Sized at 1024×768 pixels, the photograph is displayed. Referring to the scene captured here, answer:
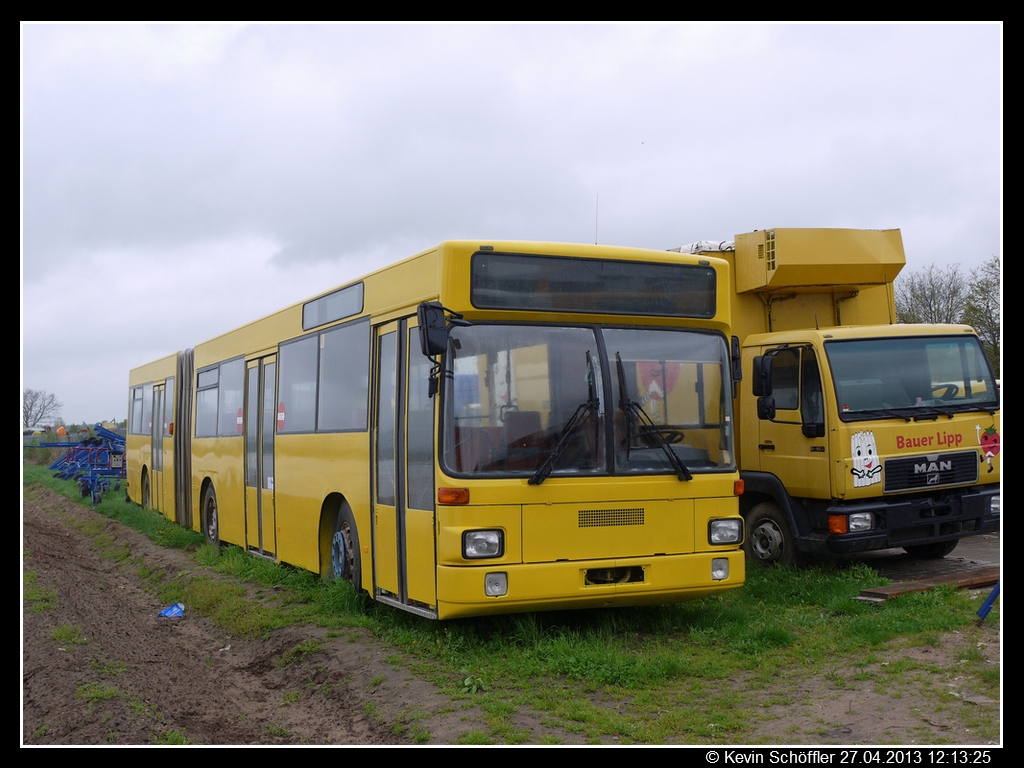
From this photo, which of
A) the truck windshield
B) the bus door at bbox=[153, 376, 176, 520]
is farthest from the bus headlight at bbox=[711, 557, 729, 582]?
the bus door at bbox=[153, 376, 176, 520]

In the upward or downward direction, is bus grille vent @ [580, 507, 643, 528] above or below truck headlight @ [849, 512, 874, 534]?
above

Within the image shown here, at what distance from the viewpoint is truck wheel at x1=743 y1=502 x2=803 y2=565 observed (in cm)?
1028

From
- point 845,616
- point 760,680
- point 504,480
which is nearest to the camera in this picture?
point 760,680

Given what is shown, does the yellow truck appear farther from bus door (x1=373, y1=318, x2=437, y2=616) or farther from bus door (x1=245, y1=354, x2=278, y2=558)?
bus door (x1=245, y1=354, x2=278, y2=558)

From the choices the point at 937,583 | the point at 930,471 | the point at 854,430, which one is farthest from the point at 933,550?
the point at 854,430

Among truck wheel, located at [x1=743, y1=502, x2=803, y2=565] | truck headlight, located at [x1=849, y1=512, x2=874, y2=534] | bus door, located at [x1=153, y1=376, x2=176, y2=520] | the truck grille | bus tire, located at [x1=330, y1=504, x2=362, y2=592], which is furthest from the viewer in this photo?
bus door, located at [x1=153, y1=376, x2=176, y2=520]

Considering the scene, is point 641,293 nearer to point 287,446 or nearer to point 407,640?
point 407,640

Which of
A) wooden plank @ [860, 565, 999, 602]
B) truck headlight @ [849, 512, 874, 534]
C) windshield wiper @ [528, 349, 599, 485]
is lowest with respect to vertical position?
wooden plank @ [860, 565, 999, 602]

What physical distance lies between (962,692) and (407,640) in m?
4.07

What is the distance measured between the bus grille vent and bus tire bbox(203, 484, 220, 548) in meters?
8.65

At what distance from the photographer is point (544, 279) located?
7.54 meters

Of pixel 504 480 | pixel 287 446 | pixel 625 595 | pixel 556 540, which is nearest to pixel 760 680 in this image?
pixel 625 595

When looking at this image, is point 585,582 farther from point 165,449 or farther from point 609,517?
point 165,449

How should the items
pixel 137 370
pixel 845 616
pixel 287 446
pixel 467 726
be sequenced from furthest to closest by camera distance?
pixel 137 370 < pixel 287 446 < pixel 845 616 < pixel 467 726
